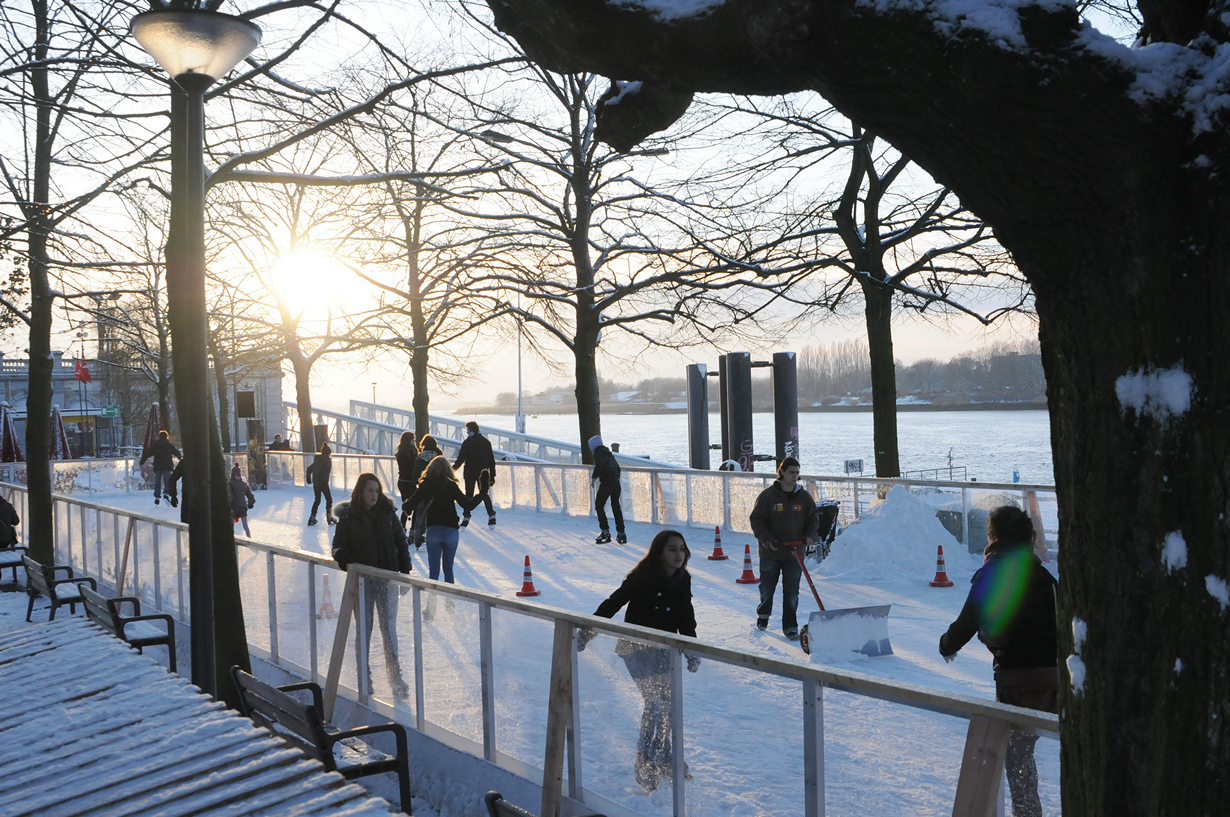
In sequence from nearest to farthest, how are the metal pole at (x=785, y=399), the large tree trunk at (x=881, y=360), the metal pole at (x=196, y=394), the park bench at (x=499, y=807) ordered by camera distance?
1. the park bench at (x=499, y=807)
2. the metal pole at (x=196, y=394)
3. the large tree trunk at (x=881, y=360)
4. the metal pole at (x=785, y=399)

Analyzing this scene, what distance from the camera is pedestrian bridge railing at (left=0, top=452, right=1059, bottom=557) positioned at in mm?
12336

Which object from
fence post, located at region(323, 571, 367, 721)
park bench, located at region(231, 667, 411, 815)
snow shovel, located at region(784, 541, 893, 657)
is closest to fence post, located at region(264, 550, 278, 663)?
fence post, located at region(323, 571, 367, 721)

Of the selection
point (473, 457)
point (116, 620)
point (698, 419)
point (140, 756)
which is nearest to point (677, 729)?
point (140, 756)

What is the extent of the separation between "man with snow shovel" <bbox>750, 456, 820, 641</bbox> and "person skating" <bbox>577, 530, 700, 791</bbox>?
287 cm

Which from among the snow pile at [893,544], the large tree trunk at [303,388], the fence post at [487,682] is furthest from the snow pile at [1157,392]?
the large tree trunk at [303,388]

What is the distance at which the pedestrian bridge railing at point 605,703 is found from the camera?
3090 millimetres

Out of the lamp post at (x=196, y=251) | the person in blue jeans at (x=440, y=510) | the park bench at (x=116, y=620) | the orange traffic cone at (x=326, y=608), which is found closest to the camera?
the lamp post at (x=196, y=251)

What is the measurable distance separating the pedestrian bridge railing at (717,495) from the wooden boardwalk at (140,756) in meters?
7.48

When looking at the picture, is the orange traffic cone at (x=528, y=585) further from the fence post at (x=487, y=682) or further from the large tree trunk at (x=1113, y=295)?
the large tree trunk at (x=1113, y=295)

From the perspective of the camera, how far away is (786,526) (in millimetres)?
Result: 8750

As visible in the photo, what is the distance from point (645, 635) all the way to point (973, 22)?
2.60 m

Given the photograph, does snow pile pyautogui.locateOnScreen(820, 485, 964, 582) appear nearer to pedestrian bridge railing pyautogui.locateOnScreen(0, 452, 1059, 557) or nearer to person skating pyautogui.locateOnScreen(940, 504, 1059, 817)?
pedestrian bridge railing pyautogui.locateOnScreen(0, 452, 1059, 557)

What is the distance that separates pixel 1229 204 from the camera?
2.08 m

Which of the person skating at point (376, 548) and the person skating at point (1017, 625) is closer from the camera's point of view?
the person skating at point (1017, 625)
